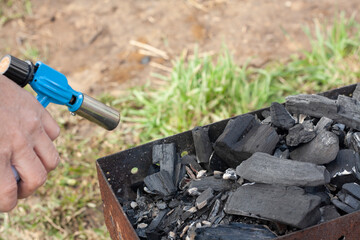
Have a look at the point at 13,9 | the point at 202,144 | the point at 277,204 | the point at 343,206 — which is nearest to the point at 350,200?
the point at 343,206

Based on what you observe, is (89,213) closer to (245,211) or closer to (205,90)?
(205,90)

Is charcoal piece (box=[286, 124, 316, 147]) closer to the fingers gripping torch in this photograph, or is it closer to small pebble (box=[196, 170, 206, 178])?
small pebble (box=[196, 170, 206, 178])

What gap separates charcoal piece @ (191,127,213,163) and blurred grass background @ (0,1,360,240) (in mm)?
1108

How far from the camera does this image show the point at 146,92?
141 inches

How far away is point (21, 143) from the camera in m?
1.28

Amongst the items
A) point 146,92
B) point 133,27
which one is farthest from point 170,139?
point 133,27

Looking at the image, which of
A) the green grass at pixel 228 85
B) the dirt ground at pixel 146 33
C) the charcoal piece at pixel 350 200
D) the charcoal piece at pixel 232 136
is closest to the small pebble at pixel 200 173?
the charcoal piece at pixel 232 136

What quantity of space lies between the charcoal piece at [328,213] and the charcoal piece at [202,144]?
51 centimetres

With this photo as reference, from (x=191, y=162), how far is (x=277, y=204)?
52 cm

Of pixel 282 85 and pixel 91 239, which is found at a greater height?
pixel 282 85

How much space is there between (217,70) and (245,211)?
6.40 ft

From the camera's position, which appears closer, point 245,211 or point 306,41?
point 245,211

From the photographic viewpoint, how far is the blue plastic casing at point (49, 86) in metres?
1.51

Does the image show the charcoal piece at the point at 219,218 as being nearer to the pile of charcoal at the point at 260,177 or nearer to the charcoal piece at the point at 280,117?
the pile of charcoal at the point at 260,177
